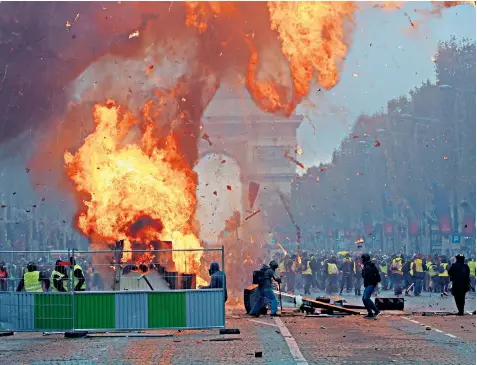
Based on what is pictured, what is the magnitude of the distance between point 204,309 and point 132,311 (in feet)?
4.09

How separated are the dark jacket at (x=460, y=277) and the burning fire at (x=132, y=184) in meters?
7.03

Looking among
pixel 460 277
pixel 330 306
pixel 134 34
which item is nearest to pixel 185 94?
pixel 134 34

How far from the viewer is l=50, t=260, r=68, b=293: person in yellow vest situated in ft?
67.2

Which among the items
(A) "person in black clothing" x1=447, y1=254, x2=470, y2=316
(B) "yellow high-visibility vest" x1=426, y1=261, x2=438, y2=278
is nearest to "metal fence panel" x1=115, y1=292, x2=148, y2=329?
(A) "person in black clothing" x1=447, y1=254, x2=470, y2=316

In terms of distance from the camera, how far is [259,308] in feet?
85.0

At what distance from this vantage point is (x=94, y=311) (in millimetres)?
19812

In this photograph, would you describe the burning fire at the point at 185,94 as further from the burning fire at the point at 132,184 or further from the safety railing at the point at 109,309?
the safety railing at the point at 109,309

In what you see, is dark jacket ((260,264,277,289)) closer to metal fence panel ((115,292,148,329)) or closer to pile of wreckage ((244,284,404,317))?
pile of wreckage ((244,284,404,317))

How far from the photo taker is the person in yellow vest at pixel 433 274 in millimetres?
41531

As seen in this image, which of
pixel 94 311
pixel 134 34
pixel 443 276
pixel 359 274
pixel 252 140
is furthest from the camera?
pixel 252 140

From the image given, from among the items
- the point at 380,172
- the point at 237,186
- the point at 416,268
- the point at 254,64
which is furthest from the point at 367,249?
the point at 254,64

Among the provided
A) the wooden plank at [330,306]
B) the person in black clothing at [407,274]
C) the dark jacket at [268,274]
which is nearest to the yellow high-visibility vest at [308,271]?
the person in black clothing at [407,274]

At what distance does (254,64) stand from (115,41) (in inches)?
161

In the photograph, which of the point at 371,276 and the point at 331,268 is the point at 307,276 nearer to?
the point at 331,268
